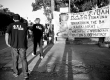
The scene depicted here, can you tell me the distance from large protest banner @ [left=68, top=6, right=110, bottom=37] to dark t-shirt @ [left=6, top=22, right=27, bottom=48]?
236 inches

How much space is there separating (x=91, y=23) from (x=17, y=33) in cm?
648

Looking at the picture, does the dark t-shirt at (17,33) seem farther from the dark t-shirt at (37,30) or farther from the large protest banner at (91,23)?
the large protest banner at (91,23)

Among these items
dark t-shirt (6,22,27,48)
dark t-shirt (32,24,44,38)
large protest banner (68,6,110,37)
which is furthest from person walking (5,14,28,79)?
large protest banner (68,6,110,37)

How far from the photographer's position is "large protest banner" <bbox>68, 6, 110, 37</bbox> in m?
8.39

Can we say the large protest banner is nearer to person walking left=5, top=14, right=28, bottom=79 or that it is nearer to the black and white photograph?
the black and white photograph

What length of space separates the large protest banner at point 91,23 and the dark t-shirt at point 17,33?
19.7 ft

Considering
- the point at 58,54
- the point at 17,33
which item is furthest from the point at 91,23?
the point at 17,33

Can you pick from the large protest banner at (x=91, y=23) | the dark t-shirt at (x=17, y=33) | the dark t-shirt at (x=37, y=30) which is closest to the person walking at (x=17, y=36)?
the dark t-shirt at (x=17, y=33)

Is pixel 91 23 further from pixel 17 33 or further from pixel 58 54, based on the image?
pixel 17 33

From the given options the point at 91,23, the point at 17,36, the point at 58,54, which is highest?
the point at 91,23

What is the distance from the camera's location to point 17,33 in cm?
335

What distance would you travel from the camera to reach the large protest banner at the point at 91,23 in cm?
839

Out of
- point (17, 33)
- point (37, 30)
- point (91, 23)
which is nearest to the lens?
point (17, 33)

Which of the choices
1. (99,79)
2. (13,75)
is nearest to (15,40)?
(13,75)
